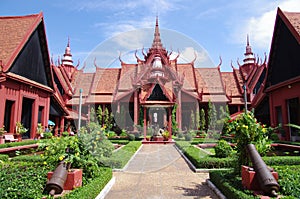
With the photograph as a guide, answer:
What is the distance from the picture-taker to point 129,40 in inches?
327

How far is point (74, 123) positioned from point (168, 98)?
484 inches

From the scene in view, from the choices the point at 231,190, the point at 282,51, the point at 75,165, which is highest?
the point at 282,51

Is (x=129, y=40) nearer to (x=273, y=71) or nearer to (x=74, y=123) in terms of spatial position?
(x=273, y=71)

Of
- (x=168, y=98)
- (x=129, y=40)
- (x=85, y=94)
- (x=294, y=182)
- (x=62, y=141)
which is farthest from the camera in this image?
(x=85, y=94)

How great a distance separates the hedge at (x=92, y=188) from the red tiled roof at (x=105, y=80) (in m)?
23.2

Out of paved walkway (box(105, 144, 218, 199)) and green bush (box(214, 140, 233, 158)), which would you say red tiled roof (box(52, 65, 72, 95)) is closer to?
paved walkway (box(105, 144, 218, 199))

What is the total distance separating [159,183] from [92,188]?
2.31m

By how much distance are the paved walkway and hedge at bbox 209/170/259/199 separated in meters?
0.32

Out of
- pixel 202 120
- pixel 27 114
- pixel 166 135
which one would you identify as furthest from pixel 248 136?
pixel 202 120

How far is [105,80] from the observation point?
30391 millimetres

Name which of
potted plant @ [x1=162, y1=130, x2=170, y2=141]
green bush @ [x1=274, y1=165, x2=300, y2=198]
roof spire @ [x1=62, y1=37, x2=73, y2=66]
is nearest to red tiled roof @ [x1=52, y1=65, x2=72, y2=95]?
roof spire @ [x1=62, y1=37, x2=73, y2=66]

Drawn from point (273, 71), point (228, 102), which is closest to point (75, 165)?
point (273, 71)

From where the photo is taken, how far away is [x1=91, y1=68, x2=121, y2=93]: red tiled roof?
28.9 metres

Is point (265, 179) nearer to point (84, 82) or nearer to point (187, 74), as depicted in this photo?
point (187, 74)
